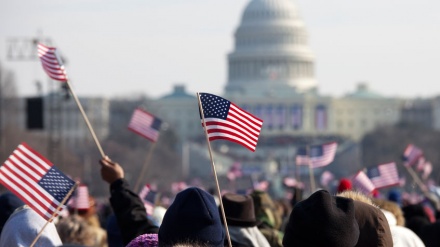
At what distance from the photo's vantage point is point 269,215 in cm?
1313

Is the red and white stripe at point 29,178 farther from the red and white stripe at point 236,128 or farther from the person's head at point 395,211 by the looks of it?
the person's head at point 395,211

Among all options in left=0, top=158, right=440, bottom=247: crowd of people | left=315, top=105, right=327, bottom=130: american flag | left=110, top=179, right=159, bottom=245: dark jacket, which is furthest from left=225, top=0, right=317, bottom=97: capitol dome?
left=110, top=179, right=159, bottom=245: dark jacket

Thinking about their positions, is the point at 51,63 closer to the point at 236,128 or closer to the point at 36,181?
the point at 236,128

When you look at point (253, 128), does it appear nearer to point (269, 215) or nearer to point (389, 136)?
point (269, 215)

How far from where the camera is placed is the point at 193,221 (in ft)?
26.3

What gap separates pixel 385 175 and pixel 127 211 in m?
12.8

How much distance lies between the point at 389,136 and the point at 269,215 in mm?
134304

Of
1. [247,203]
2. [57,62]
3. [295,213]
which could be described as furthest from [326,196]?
[57,62]

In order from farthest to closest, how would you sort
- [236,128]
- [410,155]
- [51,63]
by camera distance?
[410,155], [51,63], [236,128]

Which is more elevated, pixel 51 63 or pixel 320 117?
pixel 51 63

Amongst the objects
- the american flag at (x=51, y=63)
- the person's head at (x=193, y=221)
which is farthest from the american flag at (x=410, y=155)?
the person's head at (x=193, y=221)

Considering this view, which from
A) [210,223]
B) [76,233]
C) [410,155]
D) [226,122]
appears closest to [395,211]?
[226,122]

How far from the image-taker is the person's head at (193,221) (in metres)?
7.96

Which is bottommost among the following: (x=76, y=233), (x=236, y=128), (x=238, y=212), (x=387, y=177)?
(x=387, y=177)
